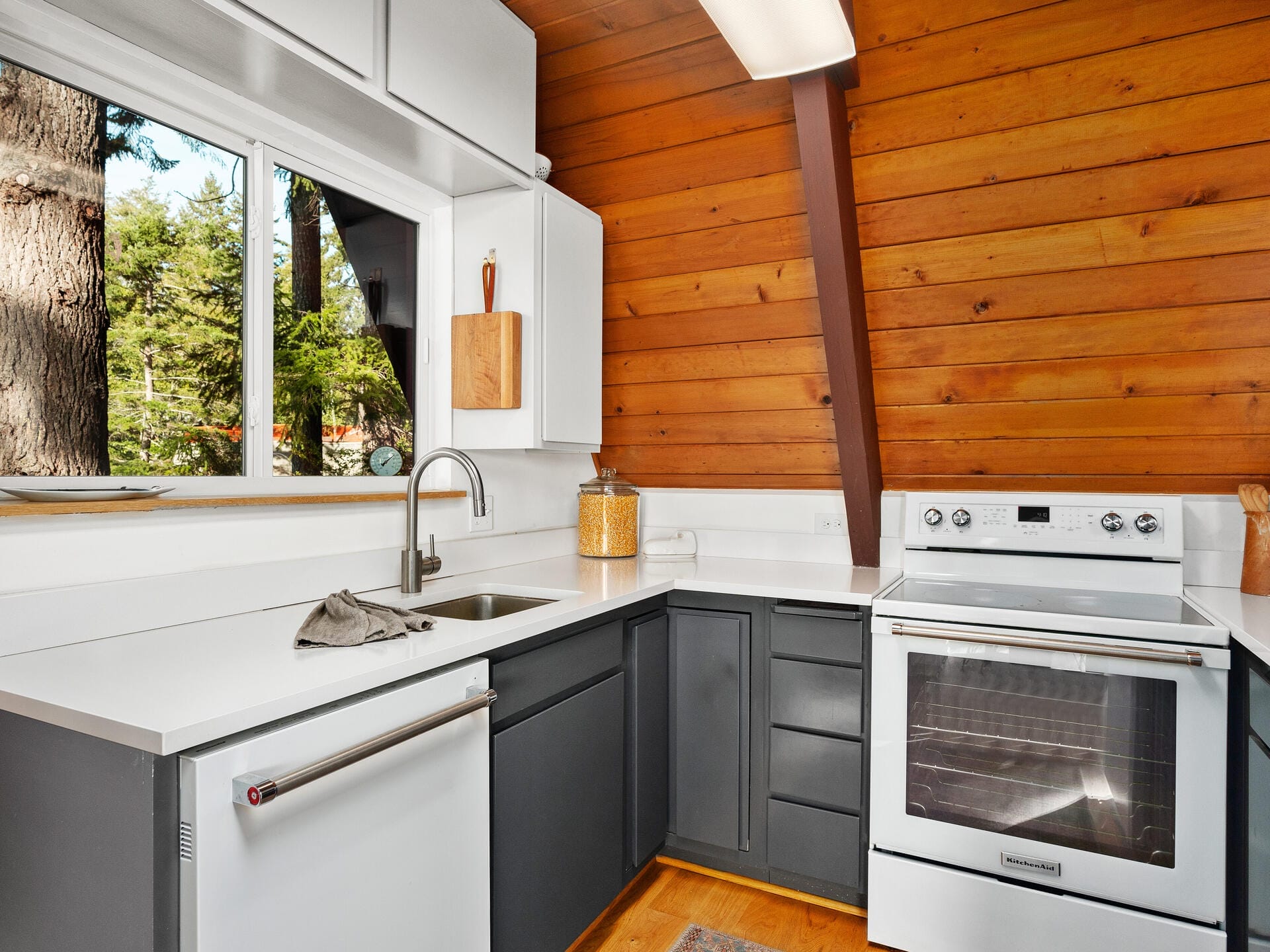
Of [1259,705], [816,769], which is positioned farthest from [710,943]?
[1259,705]

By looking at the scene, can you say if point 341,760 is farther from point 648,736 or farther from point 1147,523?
point 1147,523

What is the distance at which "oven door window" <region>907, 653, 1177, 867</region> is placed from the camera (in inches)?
67.7

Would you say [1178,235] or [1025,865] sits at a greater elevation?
[1178,235]

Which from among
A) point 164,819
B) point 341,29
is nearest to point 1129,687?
point 164,819

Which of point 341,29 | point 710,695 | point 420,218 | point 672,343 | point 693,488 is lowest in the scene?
point 710,695

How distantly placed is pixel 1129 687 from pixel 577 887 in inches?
52.8

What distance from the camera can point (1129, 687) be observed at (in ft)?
5.73

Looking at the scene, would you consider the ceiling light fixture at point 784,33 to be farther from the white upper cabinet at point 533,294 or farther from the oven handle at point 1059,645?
the oven handle at point 1059,645

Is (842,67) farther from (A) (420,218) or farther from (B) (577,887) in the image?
(B) (577,887)

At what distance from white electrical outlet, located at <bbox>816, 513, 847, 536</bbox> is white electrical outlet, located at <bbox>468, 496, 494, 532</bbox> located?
1138 millimetres

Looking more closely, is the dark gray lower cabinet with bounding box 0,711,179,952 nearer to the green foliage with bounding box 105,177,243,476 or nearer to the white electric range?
the green foliage with bounding box 105,177,243,476

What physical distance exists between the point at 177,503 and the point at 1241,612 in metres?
2.37

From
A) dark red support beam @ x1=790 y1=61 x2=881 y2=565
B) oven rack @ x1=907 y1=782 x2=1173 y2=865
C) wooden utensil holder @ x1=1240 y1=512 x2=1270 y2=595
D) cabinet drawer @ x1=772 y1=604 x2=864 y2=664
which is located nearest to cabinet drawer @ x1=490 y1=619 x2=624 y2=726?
cabinet drawer @ x1=772 y1=604 x2=864 y2=664

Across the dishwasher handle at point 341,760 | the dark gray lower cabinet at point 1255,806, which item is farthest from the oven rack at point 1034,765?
the dishwasher handle at point 341,760
